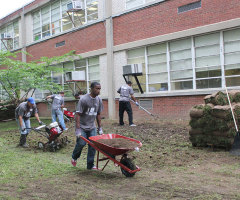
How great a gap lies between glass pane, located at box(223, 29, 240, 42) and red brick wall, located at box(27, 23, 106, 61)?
290 inches

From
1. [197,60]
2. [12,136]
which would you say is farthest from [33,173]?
[197,60]

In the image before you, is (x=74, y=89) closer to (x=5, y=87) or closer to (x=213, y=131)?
(x=5, y=87)

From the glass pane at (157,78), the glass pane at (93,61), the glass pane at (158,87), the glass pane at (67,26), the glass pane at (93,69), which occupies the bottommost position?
the glass pane at (158,87)

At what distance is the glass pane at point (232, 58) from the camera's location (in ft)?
40.9

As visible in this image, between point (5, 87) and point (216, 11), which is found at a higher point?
point (216, 11)

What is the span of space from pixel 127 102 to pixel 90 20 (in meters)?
8.09

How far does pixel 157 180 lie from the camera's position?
5.95 m

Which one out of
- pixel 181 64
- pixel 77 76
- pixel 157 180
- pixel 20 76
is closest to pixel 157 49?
pixel 181 64

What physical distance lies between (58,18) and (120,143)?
17784mm

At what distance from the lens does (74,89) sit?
20781 mm

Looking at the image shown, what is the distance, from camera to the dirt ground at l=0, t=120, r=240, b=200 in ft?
16.7

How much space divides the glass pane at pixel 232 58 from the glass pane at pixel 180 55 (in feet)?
5.63

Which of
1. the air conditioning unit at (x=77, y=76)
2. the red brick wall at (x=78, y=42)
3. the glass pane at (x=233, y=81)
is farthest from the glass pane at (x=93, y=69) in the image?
the glass pane at (x=233, y=81)

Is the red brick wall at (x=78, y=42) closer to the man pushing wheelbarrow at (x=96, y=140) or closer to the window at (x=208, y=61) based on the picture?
the window at (x=208, y=61)
